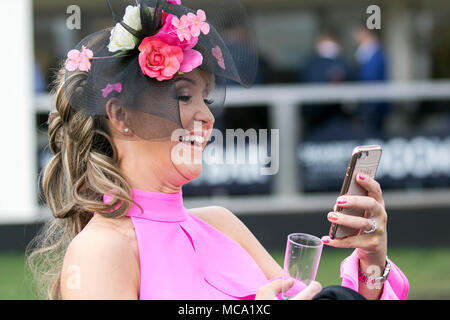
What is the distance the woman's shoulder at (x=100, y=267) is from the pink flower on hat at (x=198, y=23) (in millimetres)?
583

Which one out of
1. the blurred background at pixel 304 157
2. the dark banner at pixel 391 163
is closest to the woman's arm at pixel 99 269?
the blurred background at pixel 304 157

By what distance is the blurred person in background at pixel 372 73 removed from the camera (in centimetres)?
673

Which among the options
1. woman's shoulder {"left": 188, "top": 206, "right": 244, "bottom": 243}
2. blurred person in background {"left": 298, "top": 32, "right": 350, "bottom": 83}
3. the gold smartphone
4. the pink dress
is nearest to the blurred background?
blurred person in background {"left": 298, "top": 32, "right": 350, "bottom": 83}

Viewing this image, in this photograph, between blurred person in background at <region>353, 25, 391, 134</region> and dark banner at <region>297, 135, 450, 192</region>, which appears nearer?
dark banner at <region>297, 135, 450, 192</region>

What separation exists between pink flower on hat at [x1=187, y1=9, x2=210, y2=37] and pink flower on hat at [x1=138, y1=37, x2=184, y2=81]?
0.07 metres

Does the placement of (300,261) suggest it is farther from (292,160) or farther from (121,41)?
(292,160)

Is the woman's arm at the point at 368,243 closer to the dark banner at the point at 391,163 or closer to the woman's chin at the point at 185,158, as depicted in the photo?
the woman's chin at the point at 185,158

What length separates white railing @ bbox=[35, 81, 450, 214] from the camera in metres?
6.59

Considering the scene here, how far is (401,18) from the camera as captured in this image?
9703mm

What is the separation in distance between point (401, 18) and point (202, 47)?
861 centimetres

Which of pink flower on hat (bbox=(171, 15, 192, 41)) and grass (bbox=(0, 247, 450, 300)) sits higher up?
pink flower on hat (bbox=(171, 15, 192, 41))

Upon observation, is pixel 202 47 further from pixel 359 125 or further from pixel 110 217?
pixel 359 125

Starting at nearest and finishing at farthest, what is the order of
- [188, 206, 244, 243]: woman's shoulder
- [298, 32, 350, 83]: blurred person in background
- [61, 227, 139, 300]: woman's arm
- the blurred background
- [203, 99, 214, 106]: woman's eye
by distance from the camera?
[61, 227, 139, 300]: woman's arm, [203, 99, 214, 106]: woman's eye, [188, 206, 244, 243]: woman's shoulder, the blurred background, [298, 32, 350, 83]: blurred person in background

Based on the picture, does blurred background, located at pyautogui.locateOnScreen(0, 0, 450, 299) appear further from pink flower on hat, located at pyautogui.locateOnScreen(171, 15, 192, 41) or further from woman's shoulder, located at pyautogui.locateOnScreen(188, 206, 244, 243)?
pink flower on hat, located at pyautogui.locateOnScreen(171, 15, 192, 41)
